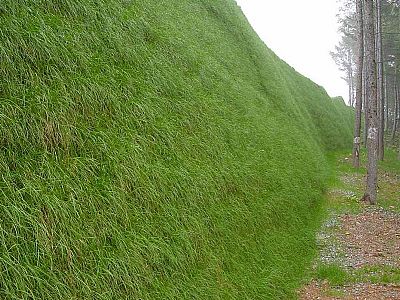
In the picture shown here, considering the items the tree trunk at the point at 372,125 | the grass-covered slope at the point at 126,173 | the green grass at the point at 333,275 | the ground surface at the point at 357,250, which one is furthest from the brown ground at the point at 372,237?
the grass-covered slope at the point at 126,173

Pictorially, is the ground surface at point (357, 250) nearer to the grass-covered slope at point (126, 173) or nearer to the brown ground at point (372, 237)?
the brown ground at point (372, 237)

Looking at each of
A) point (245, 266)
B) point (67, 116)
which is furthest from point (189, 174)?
point (67, 116)

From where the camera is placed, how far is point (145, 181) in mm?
4816

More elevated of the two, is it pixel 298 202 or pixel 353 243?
pixel 298 202

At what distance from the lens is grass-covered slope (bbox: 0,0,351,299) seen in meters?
3.46

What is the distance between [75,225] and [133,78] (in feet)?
Answer: 10.1

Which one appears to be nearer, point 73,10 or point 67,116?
point 67,116

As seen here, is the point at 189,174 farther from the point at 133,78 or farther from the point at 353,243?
the point at 353,243

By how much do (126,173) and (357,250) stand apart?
6.20 m

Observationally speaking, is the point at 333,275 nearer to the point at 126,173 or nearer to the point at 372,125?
the point at 126,173

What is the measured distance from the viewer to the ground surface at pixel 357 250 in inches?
259

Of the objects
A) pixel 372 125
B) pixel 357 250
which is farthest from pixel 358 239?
pixel 372 125

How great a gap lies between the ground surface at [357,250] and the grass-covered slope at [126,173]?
0.49 meters

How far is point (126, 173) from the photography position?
461cm
